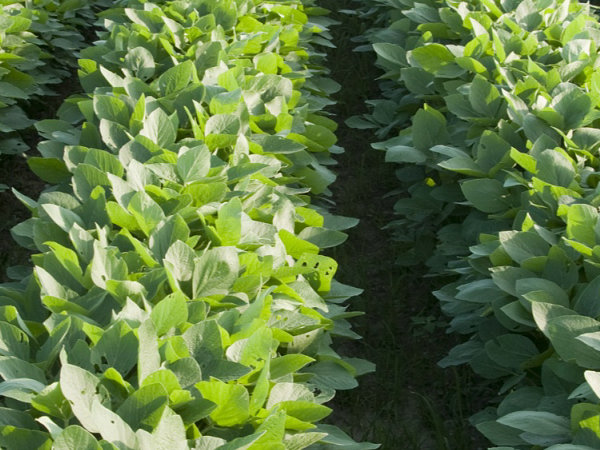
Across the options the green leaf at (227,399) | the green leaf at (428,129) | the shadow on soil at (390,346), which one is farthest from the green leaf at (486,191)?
the green leaf at (227,399)

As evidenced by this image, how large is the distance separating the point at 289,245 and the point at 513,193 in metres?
0.93

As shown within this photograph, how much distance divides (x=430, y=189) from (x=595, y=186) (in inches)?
41.2

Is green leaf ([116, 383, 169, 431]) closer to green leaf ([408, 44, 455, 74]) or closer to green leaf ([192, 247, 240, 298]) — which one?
green leaf ([192, 247, 240, 298])

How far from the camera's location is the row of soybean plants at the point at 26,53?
4.15m

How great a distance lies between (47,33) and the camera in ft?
16.2

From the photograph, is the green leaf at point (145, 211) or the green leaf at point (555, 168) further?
the green leaf at point (555, 168)

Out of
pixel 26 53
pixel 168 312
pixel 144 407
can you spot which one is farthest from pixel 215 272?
pixel 26 53

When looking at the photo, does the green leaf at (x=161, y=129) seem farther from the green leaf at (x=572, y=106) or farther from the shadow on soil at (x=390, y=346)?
the green leaf at (x=572, y=106)

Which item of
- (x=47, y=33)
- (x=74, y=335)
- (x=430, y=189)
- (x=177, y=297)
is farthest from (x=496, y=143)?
(x=47, y=33)

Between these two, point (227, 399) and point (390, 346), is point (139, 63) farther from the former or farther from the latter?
point (227, 399)

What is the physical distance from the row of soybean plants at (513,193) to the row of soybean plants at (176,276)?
0.47 metres

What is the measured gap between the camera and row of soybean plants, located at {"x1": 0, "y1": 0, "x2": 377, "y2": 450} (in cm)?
163

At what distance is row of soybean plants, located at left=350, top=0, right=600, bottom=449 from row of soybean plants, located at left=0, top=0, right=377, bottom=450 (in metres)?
0.47

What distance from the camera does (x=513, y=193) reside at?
2.90 m
